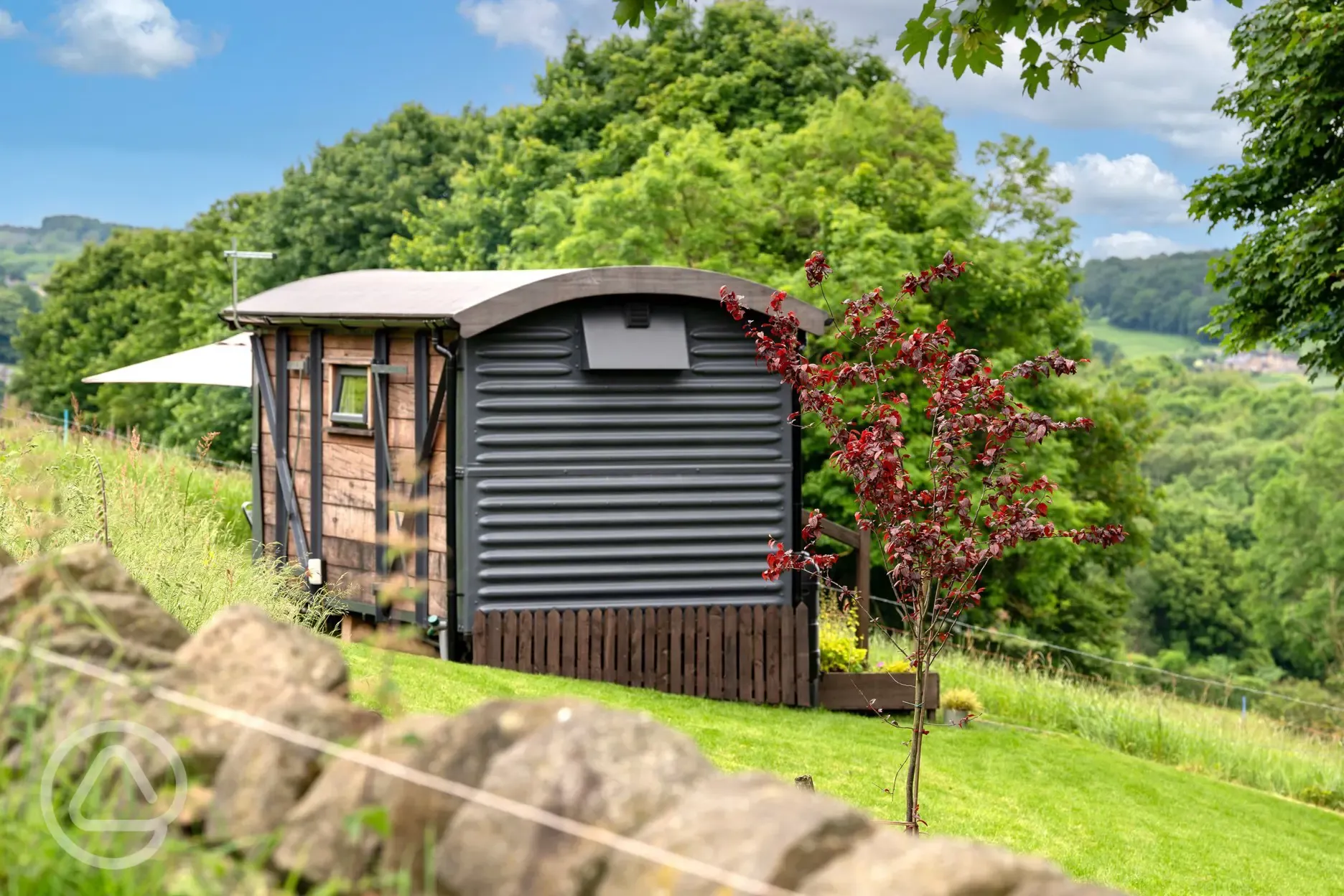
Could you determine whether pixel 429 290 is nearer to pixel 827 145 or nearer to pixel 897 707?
pixel 897 707

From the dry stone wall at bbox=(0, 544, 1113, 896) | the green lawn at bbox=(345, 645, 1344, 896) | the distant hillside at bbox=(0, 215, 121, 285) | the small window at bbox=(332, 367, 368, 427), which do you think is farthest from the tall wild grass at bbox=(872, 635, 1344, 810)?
the distant hillside at bbox=(0, 215, 121, 285)

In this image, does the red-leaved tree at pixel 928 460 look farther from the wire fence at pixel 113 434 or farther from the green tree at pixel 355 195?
the green tree at pixel 355 195

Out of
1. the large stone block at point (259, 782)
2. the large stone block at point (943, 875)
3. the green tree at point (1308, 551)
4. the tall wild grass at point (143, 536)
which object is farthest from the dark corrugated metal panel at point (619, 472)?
the green tree at point (1308, 551)

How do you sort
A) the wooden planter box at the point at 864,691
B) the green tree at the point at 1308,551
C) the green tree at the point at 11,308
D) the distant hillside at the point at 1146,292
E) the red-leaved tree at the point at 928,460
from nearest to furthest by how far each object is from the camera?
the red-leaved tree at the point at 928,460 < the wooden planter box at the point at 864,691 < the green tree at the point at 1308,551 < the green tree at the point at 11,308 < the distant hillside at the point at 1146,292

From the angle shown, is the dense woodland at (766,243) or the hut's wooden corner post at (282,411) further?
the dense woodland at (766,243)

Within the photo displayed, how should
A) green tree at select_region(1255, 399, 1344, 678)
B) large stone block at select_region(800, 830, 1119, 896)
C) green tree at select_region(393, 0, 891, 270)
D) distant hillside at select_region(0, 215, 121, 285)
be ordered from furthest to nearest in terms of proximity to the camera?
distant hillside at select_region(0, 215, 121, 285) < green tree at select_region(1255, 399, 1344, 678) < green tree at select_region(393, 0, 891, 270) < large stone block at select_region(800, 830, 1119, 896)

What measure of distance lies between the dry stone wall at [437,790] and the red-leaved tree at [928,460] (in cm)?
414

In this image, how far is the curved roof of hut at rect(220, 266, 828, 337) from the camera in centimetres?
1093

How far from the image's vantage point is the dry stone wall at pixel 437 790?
2.22 meters

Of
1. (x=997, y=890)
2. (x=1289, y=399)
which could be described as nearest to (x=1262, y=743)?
(x=997, y=890)

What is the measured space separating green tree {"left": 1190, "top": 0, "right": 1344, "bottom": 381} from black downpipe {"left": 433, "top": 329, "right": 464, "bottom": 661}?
801cm

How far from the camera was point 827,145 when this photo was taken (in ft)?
87.3

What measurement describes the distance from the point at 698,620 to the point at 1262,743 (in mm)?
7270

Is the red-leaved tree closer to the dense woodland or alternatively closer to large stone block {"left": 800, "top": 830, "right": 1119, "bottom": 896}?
large stone block {"left": 800, "top": 830, "right": 1119, "bottom": 896}
